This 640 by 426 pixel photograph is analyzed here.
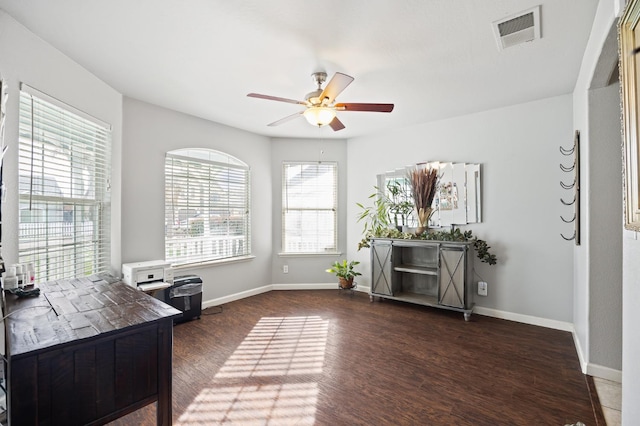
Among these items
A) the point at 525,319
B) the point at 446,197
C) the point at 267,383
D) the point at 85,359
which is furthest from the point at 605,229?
the point at 85,359

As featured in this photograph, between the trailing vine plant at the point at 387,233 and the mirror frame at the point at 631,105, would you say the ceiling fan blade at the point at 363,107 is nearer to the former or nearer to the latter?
the mirror frame at the point at 631,105

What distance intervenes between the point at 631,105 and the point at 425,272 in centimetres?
302

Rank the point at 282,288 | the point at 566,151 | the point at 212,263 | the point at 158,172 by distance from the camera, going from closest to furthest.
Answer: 1. the point at 566,151
2. the point at 158,172
3. the point at 212,263
4. the point at 282,288

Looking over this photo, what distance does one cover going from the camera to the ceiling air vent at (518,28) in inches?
76.5

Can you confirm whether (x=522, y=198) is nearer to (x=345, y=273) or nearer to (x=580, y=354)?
(x=580, y=354)

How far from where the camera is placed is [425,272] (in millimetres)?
3859

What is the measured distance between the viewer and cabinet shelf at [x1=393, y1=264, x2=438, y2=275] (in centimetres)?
387

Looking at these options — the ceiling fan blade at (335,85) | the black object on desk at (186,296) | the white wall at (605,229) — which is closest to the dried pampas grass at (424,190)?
the white wall at (605,229)

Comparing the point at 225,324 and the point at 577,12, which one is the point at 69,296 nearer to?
the point at 225,324

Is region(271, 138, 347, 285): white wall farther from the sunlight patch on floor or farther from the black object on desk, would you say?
the sunlight patch on floor

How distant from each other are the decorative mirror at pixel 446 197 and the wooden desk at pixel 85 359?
3425 millimetres

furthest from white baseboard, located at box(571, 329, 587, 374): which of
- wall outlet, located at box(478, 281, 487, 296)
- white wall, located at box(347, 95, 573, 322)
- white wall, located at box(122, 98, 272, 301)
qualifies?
white wall, located at box(122, 98, 272, 301)

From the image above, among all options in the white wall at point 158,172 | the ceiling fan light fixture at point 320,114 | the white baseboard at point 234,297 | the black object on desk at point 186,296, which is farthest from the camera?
the white baseboard at point 234,297

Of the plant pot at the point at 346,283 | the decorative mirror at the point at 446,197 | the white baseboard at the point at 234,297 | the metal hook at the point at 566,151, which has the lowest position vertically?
the white baseboard at the point at 234,297
